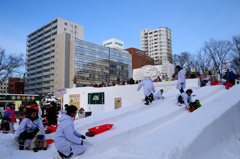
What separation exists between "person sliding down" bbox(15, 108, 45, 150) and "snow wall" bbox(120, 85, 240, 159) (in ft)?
9.61

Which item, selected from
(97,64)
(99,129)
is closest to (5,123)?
(99,129)

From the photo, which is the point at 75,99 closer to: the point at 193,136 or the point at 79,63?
the point at 193,136

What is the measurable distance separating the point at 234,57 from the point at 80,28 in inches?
2593

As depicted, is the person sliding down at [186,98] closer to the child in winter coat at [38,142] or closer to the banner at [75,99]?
the child in winter coat at [38,142]

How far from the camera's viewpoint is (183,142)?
327cm

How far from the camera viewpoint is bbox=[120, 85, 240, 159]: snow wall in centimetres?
301

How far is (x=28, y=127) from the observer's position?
4910 millimetres

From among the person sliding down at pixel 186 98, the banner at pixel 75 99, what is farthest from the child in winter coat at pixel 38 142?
the banner at pixel 75 99

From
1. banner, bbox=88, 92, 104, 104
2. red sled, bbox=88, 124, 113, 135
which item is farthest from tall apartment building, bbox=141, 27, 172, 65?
red sled, bbox=88, 124, 113, 135

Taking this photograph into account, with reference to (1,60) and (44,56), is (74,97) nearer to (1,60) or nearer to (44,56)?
(1,60)

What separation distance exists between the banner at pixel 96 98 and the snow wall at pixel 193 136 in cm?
1504

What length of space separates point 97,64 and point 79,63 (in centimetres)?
813

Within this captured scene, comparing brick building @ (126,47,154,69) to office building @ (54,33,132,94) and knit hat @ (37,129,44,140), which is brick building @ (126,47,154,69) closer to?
office building @ (54,33,132,94)

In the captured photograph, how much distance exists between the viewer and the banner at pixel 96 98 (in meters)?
19.8
